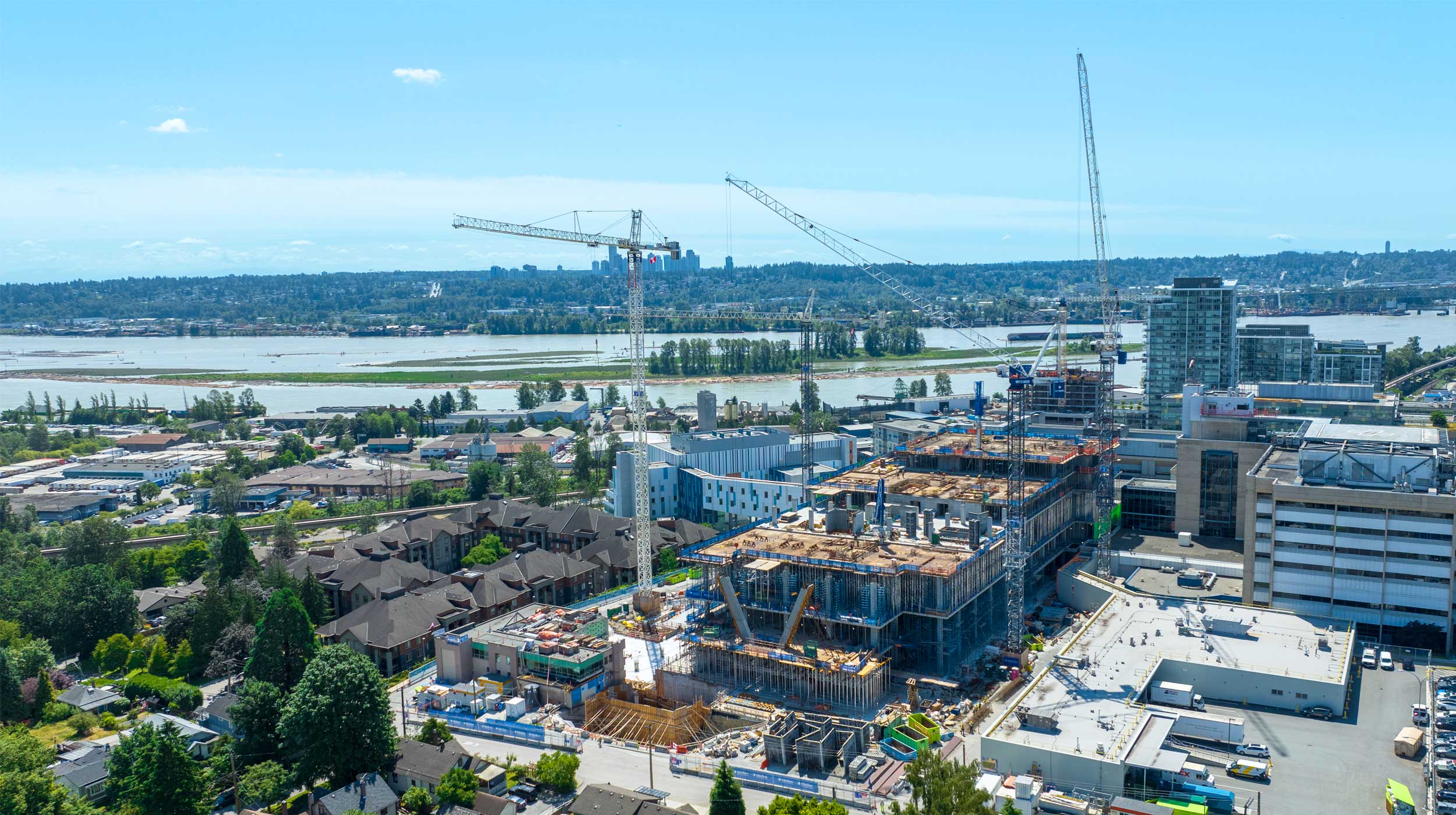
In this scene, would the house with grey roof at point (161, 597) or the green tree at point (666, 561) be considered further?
the green tree at point (666, 561)

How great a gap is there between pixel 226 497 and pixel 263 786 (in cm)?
2340

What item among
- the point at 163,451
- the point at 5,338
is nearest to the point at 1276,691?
the point at 163,451

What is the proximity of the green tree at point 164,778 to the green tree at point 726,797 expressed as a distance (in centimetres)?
763

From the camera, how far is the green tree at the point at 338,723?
53.5 feet

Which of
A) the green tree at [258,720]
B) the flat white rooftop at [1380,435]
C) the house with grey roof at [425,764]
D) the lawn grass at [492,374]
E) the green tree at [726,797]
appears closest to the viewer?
the green tree at [726,797]

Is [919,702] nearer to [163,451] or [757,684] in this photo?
[757,684]

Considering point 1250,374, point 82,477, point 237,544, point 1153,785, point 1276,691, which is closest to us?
point 1153,785

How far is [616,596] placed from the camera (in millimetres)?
26594

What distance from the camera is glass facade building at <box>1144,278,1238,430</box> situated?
45.4 meters

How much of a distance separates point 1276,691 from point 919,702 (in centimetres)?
624

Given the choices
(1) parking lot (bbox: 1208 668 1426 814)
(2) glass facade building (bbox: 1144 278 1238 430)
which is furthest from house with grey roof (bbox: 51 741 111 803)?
(2) glass facade building (bbox: 1144 278 1238 430)

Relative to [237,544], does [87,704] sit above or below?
below

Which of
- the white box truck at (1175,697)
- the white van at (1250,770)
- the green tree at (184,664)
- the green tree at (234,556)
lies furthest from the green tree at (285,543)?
the white van at (1250,770)

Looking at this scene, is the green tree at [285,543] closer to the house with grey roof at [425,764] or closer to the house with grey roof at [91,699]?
the house with grey roof at [91,699]
